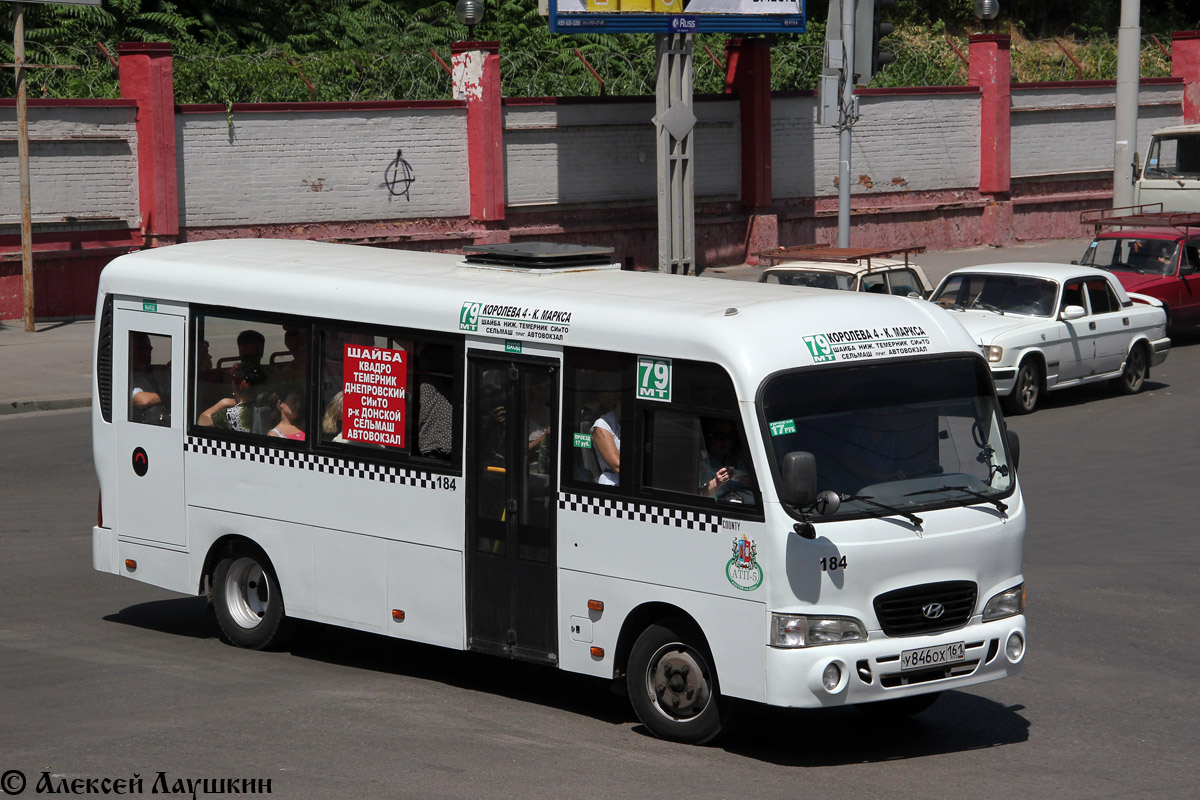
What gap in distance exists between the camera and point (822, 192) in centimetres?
3375

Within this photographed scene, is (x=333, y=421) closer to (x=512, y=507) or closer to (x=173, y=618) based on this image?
(x=512, y=507)

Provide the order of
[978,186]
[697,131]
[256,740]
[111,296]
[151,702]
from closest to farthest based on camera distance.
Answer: [256,740] < [151,702] < [111,296] < [697,131] < [978,186]

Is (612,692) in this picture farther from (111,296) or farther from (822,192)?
(822,192)

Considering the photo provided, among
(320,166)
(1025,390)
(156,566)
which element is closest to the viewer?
(156,566)

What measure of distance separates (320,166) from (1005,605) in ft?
69.3

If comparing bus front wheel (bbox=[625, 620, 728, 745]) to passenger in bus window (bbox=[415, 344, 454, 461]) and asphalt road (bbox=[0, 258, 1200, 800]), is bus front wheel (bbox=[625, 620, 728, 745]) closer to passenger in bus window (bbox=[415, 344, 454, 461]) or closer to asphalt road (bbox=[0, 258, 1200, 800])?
asphalt road (bbox=[0, 258, 1200, 800])

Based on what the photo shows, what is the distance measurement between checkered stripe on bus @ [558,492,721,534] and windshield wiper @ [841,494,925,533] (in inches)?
24.5

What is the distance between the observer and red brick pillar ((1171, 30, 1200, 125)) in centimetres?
3953

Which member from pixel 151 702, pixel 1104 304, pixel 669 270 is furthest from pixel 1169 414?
pixel 151 702

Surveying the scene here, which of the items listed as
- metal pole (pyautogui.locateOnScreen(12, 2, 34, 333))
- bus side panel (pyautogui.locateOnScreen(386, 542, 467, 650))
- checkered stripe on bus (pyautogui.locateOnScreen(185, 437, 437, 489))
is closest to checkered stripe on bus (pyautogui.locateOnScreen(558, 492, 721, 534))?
bus side panel (pyautogui.locateOnScreen(386, 542, 467, 650))

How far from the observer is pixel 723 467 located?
7.77 meters

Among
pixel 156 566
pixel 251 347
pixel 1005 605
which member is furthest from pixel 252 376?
pixel 1005 605

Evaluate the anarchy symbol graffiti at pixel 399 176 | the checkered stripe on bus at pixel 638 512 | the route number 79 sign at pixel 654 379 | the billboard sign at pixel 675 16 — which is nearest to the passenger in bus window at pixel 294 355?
the checkered stripe on bus at pixel 638 512

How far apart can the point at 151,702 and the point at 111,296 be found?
123 inches
